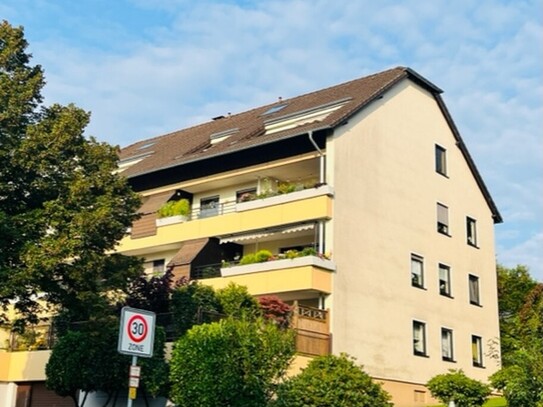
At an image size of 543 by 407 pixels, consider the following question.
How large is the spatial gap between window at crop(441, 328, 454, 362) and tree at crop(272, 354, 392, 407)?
43.9 feet

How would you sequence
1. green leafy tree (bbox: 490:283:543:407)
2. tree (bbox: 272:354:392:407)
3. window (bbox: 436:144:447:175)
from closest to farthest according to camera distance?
green leafy tree (bbox: 490:283:543:407) < tree (bbox: 272:354:392:407) < window (bbox: 436:144:447:175)

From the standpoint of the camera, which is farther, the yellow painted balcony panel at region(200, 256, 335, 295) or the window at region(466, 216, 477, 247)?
the window at region(466, 216, 477, 247)

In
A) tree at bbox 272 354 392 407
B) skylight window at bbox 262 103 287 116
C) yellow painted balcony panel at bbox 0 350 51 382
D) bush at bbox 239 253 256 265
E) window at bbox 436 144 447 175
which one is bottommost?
→ tree at bbox 272 354 392 407

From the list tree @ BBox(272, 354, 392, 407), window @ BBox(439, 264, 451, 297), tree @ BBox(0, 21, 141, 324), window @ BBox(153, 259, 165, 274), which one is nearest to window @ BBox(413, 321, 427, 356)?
window @ BBox(439, 264, 451, 297)

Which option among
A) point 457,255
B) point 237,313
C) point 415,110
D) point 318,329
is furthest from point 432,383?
point 415,110

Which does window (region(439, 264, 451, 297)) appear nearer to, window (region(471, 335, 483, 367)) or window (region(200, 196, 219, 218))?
window (region(471, 335, 483, 367))

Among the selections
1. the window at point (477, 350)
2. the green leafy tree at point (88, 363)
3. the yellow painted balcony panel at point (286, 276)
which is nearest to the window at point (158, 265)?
the yellow painted balcony panel at point (286, 276)

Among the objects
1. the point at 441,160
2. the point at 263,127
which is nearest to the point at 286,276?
the point at 263,127

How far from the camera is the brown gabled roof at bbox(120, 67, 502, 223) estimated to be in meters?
34.2

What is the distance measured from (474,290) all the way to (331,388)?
19118 mm

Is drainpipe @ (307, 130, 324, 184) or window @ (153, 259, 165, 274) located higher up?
drainpipe @ (307, 130, 324, 184)

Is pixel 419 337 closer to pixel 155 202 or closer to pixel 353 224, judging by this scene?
pixel 353 224

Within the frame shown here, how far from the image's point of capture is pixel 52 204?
2239cm

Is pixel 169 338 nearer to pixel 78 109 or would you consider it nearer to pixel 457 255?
pixel 78 109
